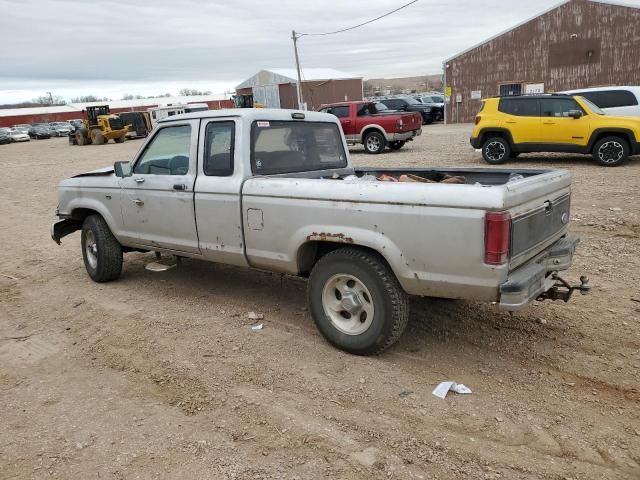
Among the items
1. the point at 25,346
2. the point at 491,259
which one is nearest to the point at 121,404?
the point at 25,346

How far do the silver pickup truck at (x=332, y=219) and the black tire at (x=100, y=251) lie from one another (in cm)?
2

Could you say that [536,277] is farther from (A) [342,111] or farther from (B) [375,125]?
(A) [342,111]

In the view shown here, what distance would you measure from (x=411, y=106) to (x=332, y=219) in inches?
1206

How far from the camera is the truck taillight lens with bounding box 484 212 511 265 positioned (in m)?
3.15

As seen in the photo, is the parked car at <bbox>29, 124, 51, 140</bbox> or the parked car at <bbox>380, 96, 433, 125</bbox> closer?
the parked car at <bbox>380, 96, 433, 125</bbox>

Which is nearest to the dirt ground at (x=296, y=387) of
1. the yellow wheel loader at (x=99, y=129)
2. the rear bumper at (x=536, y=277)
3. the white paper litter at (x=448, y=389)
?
the white paper litter at (x=448, y=389)

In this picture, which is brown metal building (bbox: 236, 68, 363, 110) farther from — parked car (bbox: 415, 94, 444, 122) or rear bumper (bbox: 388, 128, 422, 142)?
rear bumper (bbox: 388, 128, 422, 142)

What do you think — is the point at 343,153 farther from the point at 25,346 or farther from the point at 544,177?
the point at 25,346

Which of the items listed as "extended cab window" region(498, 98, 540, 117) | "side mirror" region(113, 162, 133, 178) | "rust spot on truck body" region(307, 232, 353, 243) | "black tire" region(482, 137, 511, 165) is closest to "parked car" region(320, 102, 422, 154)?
"black tire" region(482, 137, 511, 165)

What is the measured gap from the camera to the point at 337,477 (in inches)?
109

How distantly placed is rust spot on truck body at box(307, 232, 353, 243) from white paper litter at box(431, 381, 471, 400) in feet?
3.78

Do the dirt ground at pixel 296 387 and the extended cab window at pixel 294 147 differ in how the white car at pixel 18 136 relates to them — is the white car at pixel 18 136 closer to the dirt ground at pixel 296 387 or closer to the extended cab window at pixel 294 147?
the dirt ground at pixel 296 387

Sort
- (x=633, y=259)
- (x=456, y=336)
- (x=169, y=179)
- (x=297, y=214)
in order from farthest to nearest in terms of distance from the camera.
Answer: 1. (x=633, y=259)
2. (x=169, y=179)
3. (x=456, y=336)
4. (x=297, y=214)

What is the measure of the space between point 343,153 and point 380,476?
11.5 feet
